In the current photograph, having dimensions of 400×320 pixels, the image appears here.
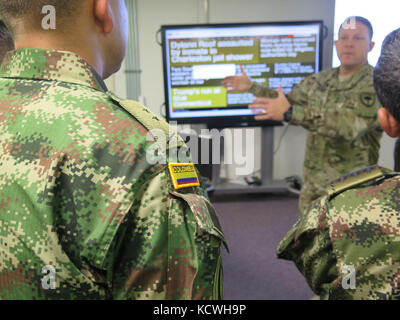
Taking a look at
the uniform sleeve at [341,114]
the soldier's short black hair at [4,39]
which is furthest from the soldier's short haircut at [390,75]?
the uniform sleeve at [341,114]

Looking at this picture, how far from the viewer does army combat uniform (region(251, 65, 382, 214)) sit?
6.37 ft

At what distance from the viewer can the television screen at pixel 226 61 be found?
3158 millimetres

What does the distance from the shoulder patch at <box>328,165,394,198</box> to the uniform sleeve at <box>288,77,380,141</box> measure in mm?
1294

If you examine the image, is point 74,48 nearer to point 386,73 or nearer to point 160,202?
point 160,202

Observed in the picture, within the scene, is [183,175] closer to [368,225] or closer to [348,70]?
[368,225]

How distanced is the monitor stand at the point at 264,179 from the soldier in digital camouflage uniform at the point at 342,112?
129 centimetres

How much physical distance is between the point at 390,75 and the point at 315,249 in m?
0.41

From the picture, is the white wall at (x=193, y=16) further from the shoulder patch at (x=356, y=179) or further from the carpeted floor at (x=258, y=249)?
the shoulder patch at (x=356, y=179)

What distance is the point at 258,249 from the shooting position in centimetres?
251

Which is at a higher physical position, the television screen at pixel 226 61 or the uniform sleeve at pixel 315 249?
the television screen at pixel 226 61

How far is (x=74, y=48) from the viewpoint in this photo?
582 mm

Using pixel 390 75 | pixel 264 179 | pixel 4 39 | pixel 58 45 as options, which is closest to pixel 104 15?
pixel 58 45

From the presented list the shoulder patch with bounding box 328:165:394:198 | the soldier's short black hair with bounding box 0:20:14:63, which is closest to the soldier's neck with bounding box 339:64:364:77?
the shoulder patch with bounding box 328:165:394:198

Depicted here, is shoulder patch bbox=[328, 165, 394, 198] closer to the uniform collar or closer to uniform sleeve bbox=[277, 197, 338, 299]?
uniform sleeve bbox=[277, 197, 338, 299]
